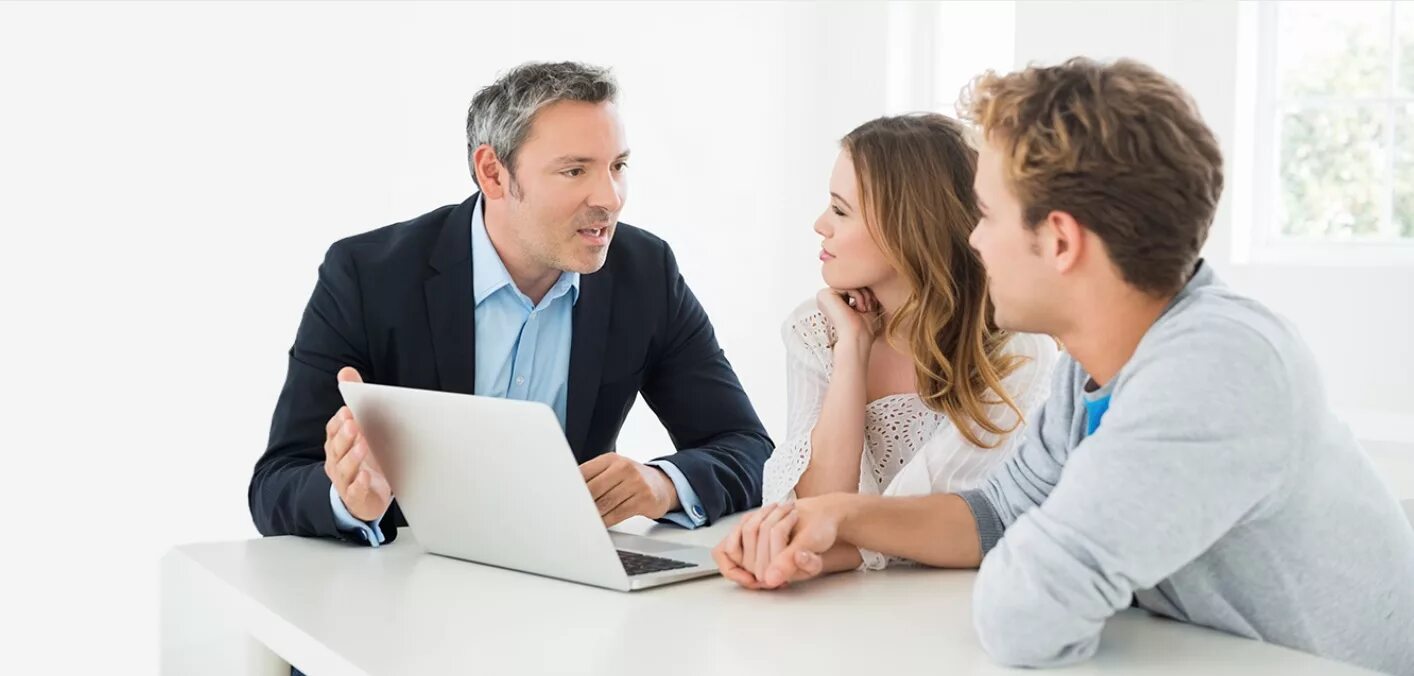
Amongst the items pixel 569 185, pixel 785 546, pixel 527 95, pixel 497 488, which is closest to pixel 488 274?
pixel 569 185

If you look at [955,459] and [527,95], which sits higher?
[527,95]

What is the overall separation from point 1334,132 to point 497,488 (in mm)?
3066

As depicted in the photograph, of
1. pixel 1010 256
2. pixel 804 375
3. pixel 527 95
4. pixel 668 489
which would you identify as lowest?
pixel 668 489

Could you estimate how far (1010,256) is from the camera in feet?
4.22

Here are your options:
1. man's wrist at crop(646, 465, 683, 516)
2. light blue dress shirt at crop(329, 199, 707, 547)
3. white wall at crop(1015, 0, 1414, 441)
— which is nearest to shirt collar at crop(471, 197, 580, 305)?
light blue dress shirt at crop(329, 199, 707, 547)

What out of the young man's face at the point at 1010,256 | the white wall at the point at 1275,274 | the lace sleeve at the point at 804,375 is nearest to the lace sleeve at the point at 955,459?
the lace sleeve at the point at 804,375

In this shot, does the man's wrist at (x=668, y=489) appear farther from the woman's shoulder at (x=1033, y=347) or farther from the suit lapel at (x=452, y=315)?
the woman's shoulder at (x=1033, y=347)

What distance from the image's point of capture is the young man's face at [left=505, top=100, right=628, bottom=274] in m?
2.20

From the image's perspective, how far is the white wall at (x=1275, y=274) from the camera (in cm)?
344

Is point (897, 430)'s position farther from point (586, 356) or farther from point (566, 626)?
point (566, 626)

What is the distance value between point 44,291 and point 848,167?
83.6 inches

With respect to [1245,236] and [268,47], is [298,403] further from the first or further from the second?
[1245,236]

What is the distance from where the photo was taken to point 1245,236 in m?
3.80

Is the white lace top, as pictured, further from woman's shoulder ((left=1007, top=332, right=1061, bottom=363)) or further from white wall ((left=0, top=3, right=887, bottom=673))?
white wall ((left=0, top=3, right=887, bottom=673))
